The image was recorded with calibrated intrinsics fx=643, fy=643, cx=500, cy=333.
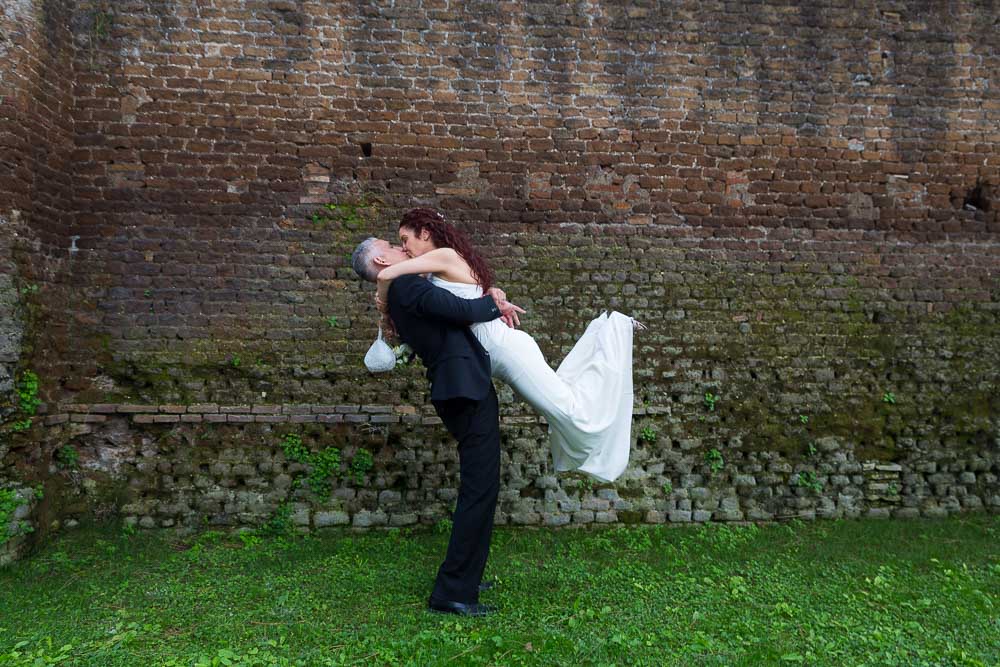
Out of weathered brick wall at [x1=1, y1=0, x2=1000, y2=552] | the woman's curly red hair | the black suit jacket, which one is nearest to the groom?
the black suit jacket

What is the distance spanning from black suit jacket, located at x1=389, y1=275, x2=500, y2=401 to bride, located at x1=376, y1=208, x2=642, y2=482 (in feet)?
0.30

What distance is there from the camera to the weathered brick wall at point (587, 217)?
482cm

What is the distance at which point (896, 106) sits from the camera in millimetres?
5312

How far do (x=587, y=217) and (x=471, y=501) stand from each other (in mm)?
2775

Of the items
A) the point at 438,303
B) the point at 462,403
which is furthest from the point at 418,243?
the point at 462,403

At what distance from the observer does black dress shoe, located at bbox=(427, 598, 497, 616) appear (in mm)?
3203

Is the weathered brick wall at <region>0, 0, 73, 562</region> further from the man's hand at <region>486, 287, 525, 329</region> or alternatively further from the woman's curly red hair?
the man's hand at <region>486, 287, 525, 329</region>

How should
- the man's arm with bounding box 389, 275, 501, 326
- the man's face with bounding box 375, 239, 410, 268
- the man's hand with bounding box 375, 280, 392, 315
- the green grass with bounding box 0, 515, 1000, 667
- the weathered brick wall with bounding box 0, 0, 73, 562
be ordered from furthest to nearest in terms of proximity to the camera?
the weathered brick wall with bounding box 0, 0, 73, 562, the man's face with bounding box 375, 239, 410, 268, the man's hand with bounding box 375, 280, 392, 315, the man's arm with bounding box 389, 275, 501, 326, the green grass with bounding box 0, 515, 1000, 667

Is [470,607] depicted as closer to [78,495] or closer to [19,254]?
[78,495]

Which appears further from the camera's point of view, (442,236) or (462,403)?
(442,236)

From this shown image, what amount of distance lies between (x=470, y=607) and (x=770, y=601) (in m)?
1.66

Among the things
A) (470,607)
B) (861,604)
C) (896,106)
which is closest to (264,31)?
(470,607)

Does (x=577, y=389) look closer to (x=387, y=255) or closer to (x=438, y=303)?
(x=438, y=303)

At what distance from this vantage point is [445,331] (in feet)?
10.5
